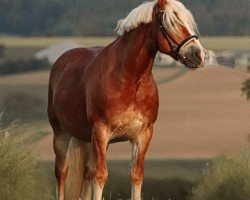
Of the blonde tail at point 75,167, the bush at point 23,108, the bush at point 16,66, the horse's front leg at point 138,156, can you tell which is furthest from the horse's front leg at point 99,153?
the bush at point 16,66

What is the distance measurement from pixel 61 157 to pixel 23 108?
9.69 meters

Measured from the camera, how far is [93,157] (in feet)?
36.0

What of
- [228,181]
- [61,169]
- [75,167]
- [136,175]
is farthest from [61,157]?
[228,181]

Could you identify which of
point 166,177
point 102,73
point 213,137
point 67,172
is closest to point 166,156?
point 213,137

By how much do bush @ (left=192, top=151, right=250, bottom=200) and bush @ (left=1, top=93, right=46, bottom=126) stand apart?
9.49ft

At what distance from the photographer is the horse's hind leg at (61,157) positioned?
1283 cm

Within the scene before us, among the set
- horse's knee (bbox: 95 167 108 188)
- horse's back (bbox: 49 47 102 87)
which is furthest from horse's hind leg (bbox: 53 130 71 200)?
horse's knee (bbox: 95 167 108 188)

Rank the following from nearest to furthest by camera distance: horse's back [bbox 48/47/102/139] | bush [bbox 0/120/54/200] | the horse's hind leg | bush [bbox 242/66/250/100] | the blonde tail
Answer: horse's back [bbox 48/47/102/139], the blonde tail, the horse's hind leg, bush [bbox 0/120/54/200], bush [bbox 242/66/250/100]

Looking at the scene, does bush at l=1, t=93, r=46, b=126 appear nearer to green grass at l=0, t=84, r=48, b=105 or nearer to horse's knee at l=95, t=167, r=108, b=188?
green grass at l=0, t=84, r=48, b=105

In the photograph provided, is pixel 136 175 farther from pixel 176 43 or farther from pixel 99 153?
pixel 176 43

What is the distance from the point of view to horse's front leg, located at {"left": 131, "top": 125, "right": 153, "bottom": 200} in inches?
429

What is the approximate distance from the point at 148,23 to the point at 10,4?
13.5 meters

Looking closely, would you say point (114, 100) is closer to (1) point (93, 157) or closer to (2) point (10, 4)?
(1) point (93, 157)

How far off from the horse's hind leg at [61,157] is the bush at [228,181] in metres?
3.14
